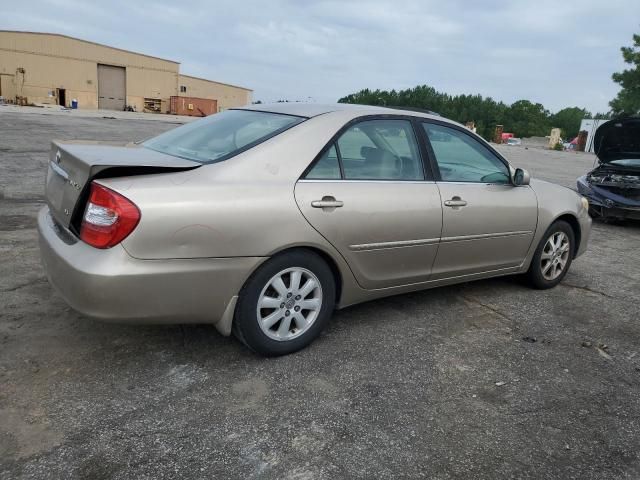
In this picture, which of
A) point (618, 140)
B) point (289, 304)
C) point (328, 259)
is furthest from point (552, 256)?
point (618, 140)

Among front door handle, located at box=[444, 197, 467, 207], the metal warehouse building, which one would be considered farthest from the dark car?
the metal warehouse building

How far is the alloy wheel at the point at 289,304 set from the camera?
296cm

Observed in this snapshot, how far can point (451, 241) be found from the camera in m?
3.72

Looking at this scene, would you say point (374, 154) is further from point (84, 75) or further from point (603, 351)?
point (84, 75)

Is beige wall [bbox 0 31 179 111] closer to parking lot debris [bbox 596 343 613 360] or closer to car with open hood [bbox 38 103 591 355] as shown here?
car with open hood [bbox 38 103 591 355]

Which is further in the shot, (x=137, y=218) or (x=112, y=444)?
(x=137, y=218)

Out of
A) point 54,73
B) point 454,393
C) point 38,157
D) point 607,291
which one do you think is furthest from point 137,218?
point 54,73

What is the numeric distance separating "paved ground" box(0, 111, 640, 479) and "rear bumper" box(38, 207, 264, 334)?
1.31 feet

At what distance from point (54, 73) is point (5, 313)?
58053mm

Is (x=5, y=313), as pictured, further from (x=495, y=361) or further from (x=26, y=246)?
(x=495, y=361)

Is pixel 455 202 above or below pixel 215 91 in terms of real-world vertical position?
below

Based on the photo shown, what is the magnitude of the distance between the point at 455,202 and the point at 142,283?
7.33ft

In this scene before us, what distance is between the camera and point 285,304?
303 cm

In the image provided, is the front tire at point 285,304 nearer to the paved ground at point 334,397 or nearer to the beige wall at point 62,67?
the paved ground at point 334,397
